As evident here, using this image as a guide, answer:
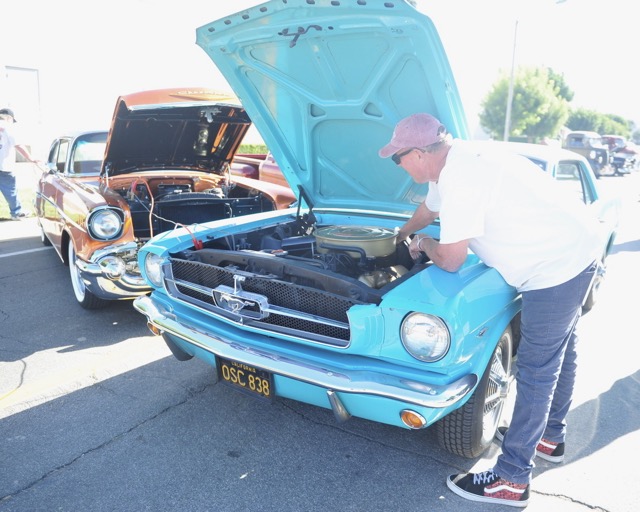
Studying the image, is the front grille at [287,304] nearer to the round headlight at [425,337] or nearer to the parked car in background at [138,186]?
the round headlight at [425,337]

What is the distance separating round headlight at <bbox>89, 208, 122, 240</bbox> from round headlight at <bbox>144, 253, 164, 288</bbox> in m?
1.17

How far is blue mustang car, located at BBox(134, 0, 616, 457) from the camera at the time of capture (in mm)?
2219

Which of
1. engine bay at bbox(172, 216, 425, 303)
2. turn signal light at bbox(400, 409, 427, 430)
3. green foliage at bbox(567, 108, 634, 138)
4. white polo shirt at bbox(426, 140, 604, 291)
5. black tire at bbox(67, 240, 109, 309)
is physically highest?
green foliage at bbox(567, 108, 634, 138)

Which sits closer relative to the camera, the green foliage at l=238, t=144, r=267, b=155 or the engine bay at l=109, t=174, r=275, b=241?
the engine bay at l=109, t=174, r=275, b=241

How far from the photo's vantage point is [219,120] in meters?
5.22

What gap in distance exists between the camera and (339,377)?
2.22m

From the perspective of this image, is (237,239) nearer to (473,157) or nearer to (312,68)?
(312,68)

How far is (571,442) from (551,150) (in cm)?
261

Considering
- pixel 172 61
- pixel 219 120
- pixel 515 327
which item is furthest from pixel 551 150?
pixel 172 61

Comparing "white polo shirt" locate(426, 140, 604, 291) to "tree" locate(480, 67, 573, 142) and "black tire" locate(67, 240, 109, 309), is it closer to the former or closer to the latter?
"black tire" locate(67, 240, 109, 309)

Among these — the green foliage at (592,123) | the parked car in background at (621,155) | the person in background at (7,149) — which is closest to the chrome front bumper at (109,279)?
the person in background at (7,149)

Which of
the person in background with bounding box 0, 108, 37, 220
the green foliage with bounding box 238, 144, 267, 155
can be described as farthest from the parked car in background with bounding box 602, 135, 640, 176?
the person in background with bounding box 0, 108, 37, 220

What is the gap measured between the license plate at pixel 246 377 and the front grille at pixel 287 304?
210mm

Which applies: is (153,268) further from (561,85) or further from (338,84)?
(561,85)
